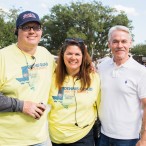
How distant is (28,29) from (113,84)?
3.85 feet

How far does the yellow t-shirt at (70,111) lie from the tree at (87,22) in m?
61.3

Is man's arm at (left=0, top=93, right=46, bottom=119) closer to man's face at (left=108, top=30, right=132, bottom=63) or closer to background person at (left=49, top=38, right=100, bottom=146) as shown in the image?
background person at (left=49, top=38, right=100, bottom=146)

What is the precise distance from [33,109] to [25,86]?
250mm

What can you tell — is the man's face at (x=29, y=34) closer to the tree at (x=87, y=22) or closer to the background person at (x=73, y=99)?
the background person at (x=73, y=99)

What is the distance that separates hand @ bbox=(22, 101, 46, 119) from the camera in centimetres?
345

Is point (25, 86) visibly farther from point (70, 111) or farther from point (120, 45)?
point (120, 45)

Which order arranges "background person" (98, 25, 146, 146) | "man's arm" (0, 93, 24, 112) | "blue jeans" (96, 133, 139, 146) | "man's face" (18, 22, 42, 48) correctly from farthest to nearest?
"blue jeans" (96, 133, 139, 146) < "background person" (98, 25, 146, 146) < "man's face" (18, 22, 42, 48) < "man's arm" (0, 93, 24, 112)

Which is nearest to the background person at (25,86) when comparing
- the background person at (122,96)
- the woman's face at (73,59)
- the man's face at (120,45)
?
the woman's face at (73,59)

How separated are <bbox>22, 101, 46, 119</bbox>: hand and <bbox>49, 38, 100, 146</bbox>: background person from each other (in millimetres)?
392

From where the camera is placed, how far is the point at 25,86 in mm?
3473

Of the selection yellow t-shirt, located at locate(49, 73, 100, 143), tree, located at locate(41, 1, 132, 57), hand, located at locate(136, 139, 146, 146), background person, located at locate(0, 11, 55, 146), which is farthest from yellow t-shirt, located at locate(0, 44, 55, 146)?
tree, located at locate(41, 1, 132, 57)

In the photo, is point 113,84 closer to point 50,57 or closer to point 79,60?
point 79,60

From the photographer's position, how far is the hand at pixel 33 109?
3449mm

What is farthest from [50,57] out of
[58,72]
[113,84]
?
[113,84]
